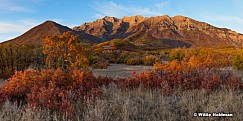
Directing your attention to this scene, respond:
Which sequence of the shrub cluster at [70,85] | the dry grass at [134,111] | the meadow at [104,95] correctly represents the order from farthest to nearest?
the shrub cluster at [70,85]
the meadow at [104,95]
the dry grass at [134,111]

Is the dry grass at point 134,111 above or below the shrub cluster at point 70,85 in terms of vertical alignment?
below

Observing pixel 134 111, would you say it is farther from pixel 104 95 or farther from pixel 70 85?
pixel 70 85

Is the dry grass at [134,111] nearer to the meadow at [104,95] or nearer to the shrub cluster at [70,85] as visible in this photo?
the meadow at [104,95]

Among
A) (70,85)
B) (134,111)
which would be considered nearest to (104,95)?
(70,85)

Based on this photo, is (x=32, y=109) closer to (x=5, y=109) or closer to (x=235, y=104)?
(x=5, y=109)

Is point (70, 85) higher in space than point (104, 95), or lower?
higher

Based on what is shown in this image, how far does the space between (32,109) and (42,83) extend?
2.12 metres

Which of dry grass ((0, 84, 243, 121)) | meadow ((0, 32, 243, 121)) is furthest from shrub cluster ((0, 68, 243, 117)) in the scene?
dry grass ((0, 84, 243, 121))

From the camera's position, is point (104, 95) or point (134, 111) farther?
point (104, 95)

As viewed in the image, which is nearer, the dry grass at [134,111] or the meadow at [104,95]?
the dry grass at [134,111]

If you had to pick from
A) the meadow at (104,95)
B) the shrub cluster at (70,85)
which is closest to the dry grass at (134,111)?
the meadow at (104,95)

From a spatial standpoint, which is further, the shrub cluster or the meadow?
the shrub cluster

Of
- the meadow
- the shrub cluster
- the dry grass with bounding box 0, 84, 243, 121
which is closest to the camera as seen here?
the dry grass with bounding box 0, 84, 243, 121

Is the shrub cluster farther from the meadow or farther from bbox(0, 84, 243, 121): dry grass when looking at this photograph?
bbox(0, 84, 243, 121): dry grass
